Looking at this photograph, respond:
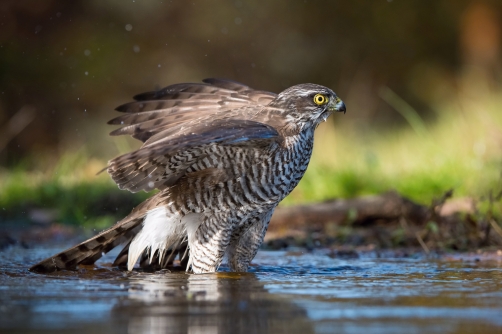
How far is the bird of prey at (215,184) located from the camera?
4.63m

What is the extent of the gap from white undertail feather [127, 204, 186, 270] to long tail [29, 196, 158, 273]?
0.08 m

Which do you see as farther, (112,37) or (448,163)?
(112,37)

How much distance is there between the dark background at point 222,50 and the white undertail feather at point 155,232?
361 inches

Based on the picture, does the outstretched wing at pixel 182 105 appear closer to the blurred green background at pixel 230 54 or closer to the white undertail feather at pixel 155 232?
the white undertail feather at pixel 155 232

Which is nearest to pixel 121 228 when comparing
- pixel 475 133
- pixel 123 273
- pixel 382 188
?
pixel 123 273

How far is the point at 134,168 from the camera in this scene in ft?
14.9

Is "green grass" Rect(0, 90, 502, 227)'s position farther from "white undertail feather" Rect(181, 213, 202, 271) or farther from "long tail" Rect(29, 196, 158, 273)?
"white undertail feather" Rect(181, 213, 202, 271)

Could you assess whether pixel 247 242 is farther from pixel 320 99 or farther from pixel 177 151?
A: pixel 320 99

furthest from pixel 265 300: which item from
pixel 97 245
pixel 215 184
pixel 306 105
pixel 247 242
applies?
pixel 306 105

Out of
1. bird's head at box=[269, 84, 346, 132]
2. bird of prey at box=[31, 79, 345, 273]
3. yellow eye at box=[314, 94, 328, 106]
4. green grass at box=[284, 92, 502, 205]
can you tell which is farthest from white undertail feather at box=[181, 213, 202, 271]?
→ green grass at box=[284, 92, 502, 205]

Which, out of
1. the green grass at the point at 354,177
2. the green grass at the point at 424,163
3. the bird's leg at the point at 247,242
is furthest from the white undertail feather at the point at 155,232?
the green grass at the point at 424,163

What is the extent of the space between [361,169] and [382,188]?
53 cm

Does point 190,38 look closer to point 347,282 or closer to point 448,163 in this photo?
point 448,163

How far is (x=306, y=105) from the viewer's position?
514 cm
